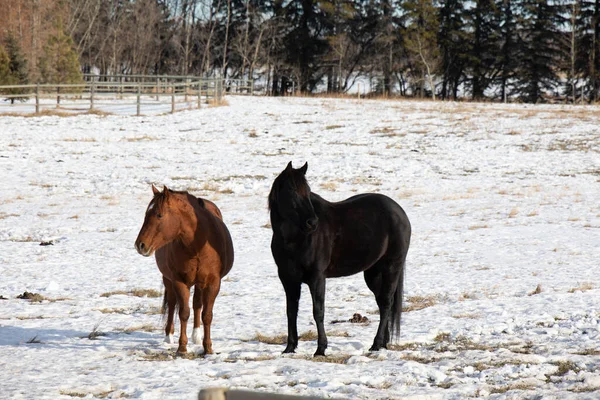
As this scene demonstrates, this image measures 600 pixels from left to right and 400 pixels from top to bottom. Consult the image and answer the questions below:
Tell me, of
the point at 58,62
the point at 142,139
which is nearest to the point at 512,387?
the point at 142,139

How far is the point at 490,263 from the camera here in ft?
34.8

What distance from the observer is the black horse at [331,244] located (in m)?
6.12

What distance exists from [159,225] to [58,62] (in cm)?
4312

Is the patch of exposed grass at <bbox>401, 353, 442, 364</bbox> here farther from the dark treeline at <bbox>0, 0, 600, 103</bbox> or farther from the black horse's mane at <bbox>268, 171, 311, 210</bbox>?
the dark treeline at <bbox>0, 0, 600, 103</bbox>

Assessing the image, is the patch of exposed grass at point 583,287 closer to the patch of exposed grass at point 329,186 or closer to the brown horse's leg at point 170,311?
the brown horse's leg at point 170,311

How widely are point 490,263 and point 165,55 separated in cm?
5973

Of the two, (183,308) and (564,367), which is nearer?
(564,367)

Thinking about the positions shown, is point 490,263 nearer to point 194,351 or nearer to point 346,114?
point 194,351

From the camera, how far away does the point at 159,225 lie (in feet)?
19.6

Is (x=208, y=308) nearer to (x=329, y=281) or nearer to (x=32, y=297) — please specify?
(x=32, y=297)

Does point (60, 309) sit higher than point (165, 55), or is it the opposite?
point (165, 55)

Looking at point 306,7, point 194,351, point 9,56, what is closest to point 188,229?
point 194,351

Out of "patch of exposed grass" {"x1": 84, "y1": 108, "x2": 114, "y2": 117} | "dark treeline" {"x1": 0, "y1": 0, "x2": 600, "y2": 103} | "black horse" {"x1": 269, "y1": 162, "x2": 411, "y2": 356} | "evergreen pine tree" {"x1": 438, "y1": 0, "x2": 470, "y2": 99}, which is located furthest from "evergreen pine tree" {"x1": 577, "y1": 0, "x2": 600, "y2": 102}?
"black horse" {"x1": 269, "y1": 162, "x2": 411, "y2": 356}

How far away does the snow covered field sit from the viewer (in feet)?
18.5
